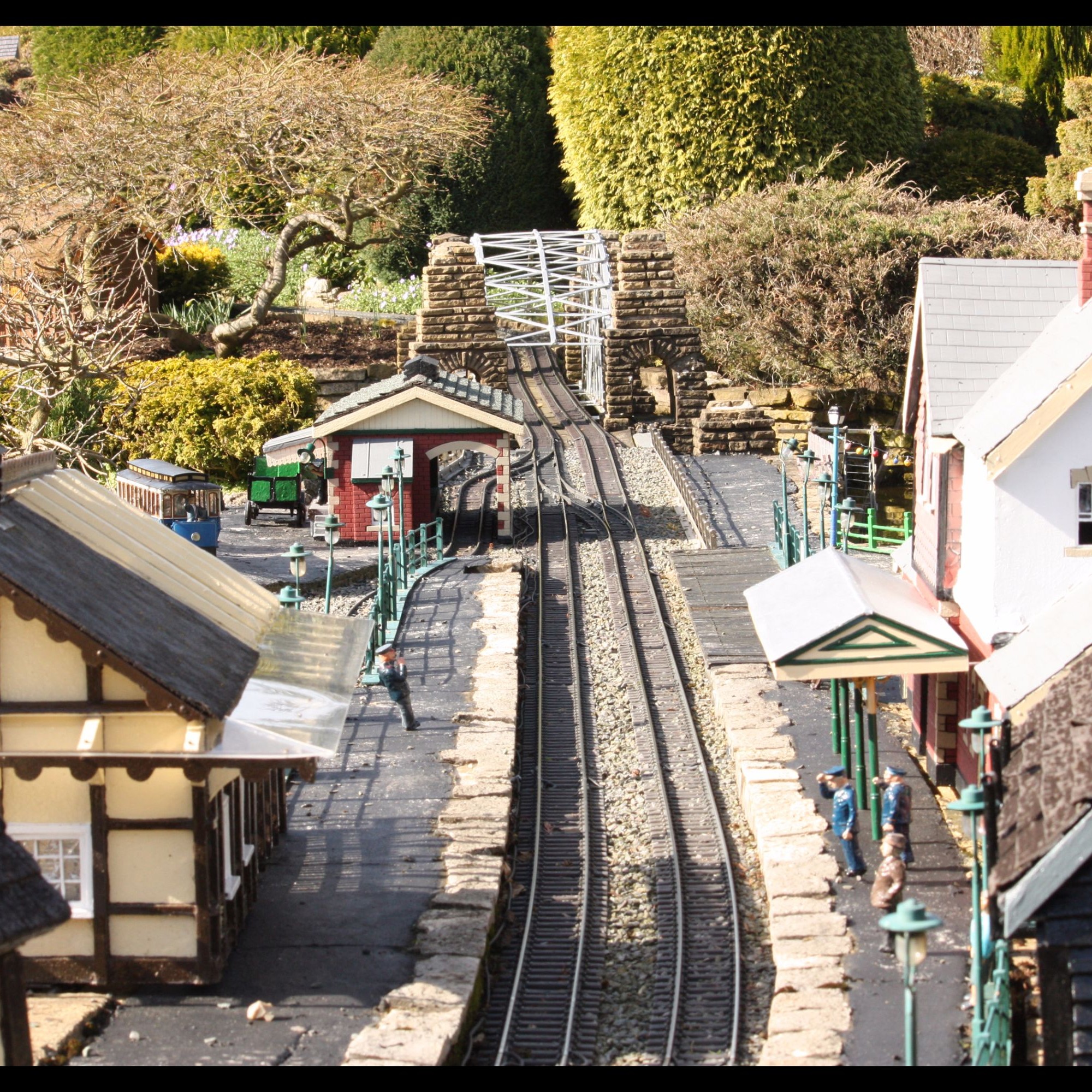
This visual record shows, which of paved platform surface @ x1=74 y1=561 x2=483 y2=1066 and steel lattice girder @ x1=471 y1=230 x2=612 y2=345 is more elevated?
steel lattice girder @ x1=471 y1=230 x2=612 y2=345

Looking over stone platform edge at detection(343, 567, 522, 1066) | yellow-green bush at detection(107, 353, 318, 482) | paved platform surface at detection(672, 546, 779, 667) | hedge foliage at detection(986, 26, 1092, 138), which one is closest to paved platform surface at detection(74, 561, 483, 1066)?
stone platform edge at detection(343, 567, 522, 1066)

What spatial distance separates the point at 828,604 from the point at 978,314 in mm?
3720

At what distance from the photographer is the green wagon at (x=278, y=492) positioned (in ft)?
96.9

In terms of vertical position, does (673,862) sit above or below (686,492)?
below

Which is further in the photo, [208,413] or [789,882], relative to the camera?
[208,413]

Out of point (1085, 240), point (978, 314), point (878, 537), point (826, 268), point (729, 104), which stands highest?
point (729, 104)

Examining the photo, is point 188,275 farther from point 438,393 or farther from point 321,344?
point 438,393

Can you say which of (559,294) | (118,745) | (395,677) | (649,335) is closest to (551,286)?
(559,294)

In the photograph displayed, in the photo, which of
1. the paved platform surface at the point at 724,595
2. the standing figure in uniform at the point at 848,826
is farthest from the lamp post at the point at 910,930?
the paved platform surface at the point at 724,595

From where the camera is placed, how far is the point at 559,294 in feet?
151

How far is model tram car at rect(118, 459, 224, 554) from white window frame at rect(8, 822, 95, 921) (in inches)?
533

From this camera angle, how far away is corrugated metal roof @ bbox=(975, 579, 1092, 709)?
45.3 feet

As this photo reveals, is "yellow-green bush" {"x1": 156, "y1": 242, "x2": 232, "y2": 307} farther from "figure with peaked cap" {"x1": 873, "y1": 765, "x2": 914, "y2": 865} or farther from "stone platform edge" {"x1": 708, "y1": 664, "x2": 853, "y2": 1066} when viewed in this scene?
"figure with peaked cap" {"x1": 873, "y1": 765, "x2": 914, "y2": 865}

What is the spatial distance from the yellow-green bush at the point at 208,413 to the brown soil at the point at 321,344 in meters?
5.53
